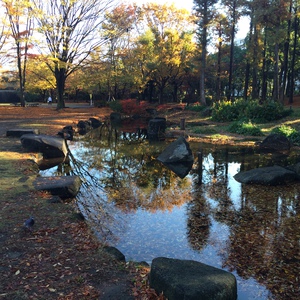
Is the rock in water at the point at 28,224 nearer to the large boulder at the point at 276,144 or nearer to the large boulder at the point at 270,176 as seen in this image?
the large boulder at the point at 270,176

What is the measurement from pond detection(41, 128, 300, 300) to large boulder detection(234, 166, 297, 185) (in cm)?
Result: 26

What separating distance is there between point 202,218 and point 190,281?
3054mm

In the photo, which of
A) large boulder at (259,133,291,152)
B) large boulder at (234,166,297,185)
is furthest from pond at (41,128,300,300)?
large boulder at (259,133,291,152)

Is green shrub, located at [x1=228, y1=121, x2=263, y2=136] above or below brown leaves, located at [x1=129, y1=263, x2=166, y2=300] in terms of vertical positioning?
above

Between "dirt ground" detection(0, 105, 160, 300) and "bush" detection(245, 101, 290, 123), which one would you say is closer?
"dirt ground" detection(0, 105, 160, 300)

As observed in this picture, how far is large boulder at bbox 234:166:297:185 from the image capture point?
8352 mm

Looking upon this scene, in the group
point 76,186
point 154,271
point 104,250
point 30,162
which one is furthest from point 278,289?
point 30,162

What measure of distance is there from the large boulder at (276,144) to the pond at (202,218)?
2881 millimetres

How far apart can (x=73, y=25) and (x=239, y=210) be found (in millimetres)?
26097

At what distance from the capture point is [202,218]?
6.17 m

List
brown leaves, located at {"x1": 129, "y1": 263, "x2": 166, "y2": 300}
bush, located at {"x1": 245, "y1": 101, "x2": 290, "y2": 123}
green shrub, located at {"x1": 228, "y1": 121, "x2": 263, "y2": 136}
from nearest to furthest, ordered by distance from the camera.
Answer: brown leaves, located at {"x1": 129, "y1": 263, "x2": 166, "y2": 300}, green shrub, located at {"x1": 228, "y1": 121, "x2": 263, "y2": 136}, bush, located at {"x1": 245, "y1": 101, "x2": 290, "y2": 123}

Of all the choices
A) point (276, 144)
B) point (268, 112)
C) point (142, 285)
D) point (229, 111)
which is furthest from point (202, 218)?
point (229, 111)

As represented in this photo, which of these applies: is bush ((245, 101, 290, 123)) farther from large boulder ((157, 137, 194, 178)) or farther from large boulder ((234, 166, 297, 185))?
large boulder ((234, 166, 297, 185))

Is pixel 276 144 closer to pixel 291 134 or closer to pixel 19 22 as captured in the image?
pixel 291 134
